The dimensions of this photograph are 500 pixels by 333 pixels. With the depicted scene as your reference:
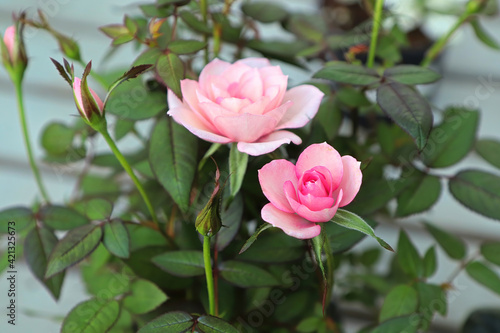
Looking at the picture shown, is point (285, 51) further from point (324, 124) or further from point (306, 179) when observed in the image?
point (306, 179)

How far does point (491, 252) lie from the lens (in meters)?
0.42

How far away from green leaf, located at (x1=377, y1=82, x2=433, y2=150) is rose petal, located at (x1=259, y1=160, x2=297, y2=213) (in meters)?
0.08

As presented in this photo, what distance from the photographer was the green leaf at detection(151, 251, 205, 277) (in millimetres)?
342

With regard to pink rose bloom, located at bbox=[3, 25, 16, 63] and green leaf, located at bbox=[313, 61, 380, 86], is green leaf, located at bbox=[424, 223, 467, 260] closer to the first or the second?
green leaf, located at bbox=[313, 61, 380, 86]

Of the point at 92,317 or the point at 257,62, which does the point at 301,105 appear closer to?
the point at 257,62

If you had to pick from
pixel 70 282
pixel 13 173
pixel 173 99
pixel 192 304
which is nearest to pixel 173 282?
pixel 192 304

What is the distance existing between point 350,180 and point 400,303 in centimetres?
15

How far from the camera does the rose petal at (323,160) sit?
0.28m

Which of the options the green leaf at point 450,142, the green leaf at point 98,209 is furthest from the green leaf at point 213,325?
the green leaf at point 450,142

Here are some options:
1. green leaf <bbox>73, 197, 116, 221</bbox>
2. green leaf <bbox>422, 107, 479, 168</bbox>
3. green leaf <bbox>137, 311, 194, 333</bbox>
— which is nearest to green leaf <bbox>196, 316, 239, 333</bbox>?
green leaf <bbox>137, 311, 194, 333</bbox>

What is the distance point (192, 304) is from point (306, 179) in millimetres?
153

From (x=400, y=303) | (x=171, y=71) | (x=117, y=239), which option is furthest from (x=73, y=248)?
(x=400, y=303)

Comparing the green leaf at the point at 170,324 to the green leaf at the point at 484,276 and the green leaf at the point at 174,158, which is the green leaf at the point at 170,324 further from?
the green leaf at the point at 484,276

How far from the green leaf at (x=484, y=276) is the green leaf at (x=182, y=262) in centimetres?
23
